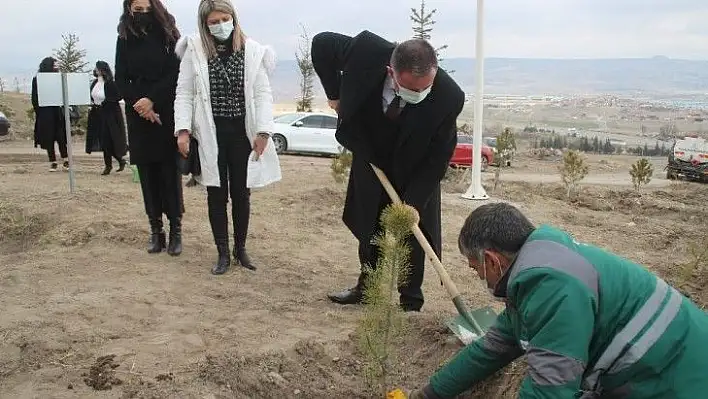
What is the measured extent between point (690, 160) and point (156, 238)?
16036mm

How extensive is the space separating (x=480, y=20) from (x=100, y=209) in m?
5.40

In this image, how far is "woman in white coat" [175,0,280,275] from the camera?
4.24 meters

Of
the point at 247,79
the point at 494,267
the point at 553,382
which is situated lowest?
the point at 553,382

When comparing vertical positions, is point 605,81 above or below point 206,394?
above

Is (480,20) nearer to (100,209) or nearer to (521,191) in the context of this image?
(521,191)

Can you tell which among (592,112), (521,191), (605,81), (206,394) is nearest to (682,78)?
(605,81)

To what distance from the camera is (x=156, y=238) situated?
5031 mm

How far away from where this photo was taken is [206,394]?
9.27ft

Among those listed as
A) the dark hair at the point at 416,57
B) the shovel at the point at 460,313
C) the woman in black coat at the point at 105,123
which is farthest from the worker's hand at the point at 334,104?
the woman in black coat at the point at 105,123

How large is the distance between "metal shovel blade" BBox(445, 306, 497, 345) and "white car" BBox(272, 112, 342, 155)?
14362mm

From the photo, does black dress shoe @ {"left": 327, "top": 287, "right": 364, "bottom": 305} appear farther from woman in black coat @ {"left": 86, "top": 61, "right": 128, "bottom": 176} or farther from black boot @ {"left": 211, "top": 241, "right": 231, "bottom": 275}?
woman in black coat @ {"left": 86, "top": 61, "right": 128, "bottom": 176}

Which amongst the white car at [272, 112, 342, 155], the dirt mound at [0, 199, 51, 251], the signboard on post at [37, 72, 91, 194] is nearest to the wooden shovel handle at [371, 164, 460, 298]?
the dirt mound at [0, 199, 51, 251]

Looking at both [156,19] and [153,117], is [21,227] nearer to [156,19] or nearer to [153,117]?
[153,117]

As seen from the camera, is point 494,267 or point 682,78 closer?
point 494,267
